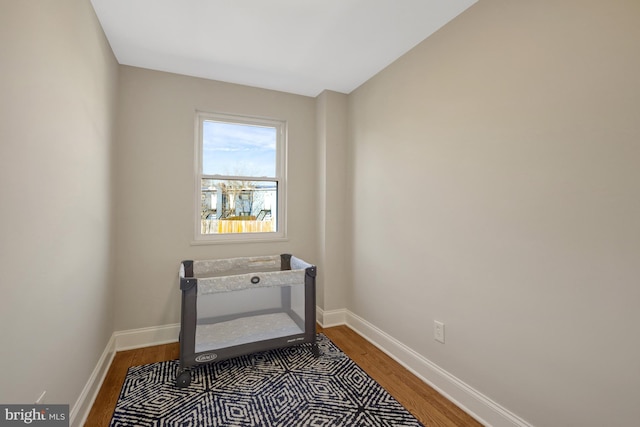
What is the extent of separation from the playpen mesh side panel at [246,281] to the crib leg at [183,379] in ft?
1.68

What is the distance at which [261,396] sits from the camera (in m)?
1.90

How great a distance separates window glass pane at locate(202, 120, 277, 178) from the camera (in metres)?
2.87

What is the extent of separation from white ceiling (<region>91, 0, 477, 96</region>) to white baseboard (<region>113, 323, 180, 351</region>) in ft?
7.32

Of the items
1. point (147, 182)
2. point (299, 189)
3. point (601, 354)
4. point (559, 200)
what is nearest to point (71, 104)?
point (147, 182)

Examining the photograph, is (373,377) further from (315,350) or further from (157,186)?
(157,186)

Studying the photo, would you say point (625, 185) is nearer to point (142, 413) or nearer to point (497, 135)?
point (497, 135)

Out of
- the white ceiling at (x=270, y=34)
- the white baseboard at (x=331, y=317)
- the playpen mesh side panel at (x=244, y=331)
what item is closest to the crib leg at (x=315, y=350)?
the playpen mesh side panel at (x=244, y=331)

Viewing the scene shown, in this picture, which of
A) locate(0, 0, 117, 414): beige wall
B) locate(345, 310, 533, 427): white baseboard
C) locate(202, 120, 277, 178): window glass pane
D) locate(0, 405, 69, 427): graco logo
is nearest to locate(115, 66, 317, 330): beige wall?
locate(202, 120, 277, 178): window glass pane

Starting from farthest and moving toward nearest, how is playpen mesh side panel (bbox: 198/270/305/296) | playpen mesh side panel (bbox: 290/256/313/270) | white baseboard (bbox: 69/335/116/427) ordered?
playpen mesh side panel (bbox: 290/256/313/270) → playpen mesh side panel (bbox: 198/270/305/296) → white baseboard (bbox: 69/335/116/427)

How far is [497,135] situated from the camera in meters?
1.65

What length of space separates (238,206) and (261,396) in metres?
1.71

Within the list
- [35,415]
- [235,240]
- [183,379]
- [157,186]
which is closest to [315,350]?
[183,379]

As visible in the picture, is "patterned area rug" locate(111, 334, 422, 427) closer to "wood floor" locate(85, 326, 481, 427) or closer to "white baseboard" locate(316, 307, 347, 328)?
"wood floor" locate(85, 326, 481, 427)

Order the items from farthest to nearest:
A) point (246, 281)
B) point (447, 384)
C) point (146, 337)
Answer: point (146, 337) → point (246, 281) → point (447, 384)
